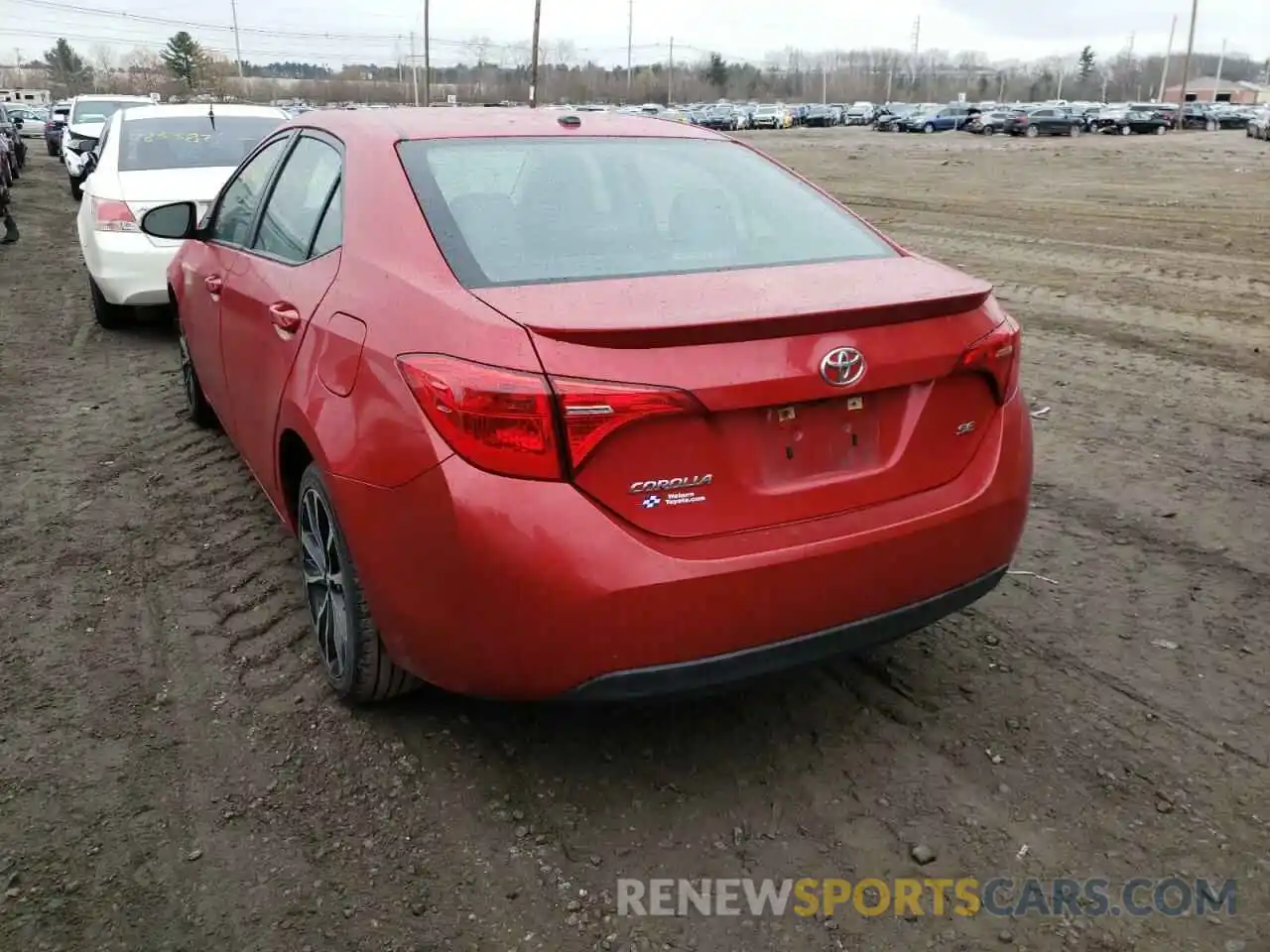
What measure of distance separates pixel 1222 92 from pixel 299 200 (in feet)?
481

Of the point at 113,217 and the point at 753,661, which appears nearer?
the point at 753,661

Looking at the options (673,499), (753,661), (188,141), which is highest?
(188,141)

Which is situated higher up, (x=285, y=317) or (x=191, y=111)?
(x=191, y=111)

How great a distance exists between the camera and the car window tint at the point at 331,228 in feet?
10.3

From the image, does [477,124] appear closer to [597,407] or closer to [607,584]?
[597,407]

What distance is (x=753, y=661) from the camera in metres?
2.51

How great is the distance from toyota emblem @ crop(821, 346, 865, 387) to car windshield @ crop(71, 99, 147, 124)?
70.8ft

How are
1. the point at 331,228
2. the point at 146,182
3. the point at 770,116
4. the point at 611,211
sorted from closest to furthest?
the point at 611,211 < the point at 331,228 < the point at 146,182 < the point at 770,116

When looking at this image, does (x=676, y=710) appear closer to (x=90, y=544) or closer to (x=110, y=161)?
(x=90, y=544)

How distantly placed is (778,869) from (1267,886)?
3.65ft

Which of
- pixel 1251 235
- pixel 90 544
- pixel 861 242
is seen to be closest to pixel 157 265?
pixel 90 544

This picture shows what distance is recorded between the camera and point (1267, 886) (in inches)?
97.7

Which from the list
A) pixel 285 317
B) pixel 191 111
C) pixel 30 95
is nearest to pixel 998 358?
pixel 285 317

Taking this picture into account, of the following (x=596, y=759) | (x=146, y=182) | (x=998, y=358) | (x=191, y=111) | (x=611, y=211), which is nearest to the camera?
(x=998, y=358)
